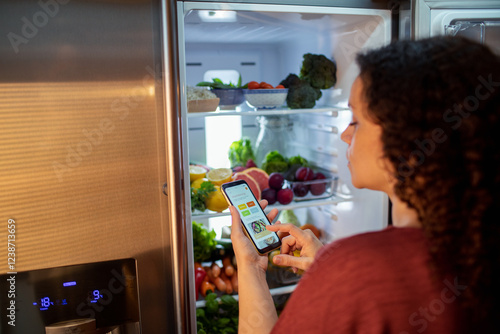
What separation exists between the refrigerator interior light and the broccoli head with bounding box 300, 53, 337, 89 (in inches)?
15.3

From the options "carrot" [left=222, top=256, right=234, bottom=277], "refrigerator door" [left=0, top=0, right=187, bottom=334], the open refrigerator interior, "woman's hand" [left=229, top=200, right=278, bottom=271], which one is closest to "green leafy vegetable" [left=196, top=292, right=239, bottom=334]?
the open refrigerator interior

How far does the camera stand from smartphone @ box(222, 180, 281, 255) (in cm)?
121

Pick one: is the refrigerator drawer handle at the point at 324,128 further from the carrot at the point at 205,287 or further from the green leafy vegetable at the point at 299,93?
the carrot at the point at 205,287

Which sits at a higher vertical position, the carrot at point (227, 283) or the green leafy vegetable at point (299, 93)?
the green leafy vegetable at point (299, 93)

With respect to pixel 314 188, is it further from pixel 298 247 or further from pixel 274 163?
pixel 298 247

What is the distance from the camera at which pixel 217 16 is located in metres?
1.53

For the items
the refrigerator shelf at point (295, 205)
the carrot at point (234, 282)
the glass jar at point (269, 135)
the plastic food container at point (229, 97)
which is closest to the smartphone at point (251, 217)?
the refrigerator shelf at point (295, 205)

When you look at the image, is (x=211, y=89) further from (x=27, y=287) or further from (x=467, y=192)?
(x=467, y=192)

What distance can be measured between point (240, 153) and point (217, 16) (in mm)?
665

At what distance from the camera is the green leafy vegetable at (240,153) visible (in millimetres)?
2004

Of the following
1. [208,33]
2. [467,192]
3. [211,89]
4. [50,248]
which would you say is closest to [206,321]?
[50,248]

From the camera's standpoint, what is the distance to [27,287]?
124 centimetres

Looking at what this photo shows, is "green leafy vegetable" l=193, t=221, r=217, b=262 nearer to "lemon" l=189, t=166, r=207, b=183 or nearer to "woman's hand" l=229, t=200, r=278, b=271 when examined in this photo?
"lemon" l=189, t=166, r=207, b=183

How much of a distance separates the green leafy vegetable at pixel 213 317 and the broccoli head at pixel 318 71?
90cm
